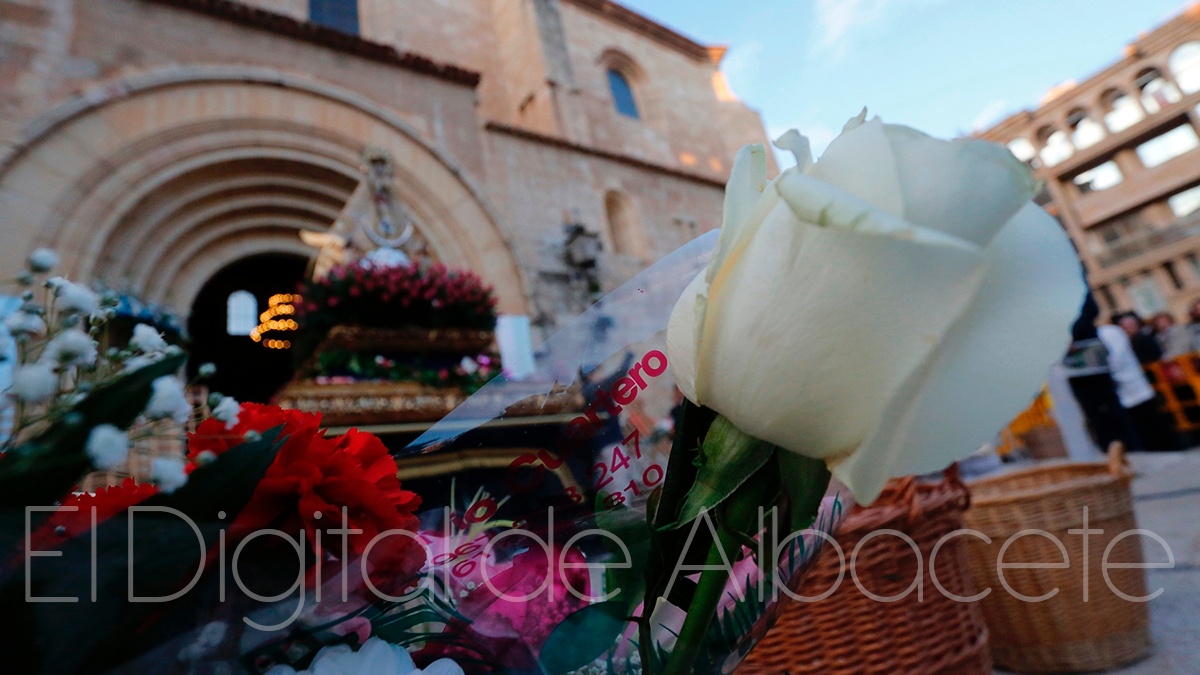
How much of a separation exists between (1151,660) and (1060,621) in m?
0.25

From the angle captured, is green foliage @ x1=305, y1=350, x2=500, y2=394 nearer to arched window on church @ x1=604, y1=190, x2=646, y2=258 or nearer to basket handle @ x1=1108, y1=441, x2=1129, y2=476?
basket handle @ x1=1108, y1=441, x2=1129, y2=476

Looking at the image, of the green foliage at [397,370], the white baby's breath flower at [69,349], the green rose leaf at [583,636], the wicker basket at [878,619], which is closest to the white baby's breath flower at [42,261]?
the white baby's breath flower at [69,349]

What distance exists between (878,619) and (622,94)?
38.9ft

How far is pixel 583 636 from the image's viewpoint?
1.38 ft

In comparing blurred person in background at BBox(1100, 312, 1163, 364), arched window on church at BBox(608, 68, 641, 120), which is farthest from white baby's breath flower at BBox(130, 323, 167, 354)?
arched window on church at BBox(608, 68, 641, 120)

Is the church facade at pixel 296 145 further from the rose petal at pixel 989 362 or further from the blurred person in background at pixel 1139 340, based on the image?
the rose petal at pixel 989 362

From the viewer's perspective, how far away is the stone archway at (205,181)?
443 centimetres

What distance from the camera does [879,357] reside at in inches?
11.9

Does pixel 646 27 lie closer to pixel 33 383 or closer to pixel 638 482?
pixel 638 482

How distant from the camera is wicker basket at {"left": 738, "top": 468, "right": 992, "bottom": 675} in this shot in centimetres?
107

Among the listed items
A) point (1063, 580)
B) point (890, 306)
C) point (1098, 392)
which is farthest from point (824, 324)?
point (1098, 392)

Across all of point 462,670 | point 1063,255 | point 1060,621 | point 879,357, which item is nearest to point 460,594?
point 462,670

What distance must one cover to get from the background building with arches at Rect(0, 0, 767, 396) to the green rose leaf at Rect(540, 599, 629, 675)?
18.1ft

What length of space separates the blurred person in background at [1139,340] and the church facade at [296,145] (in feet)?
17.0
